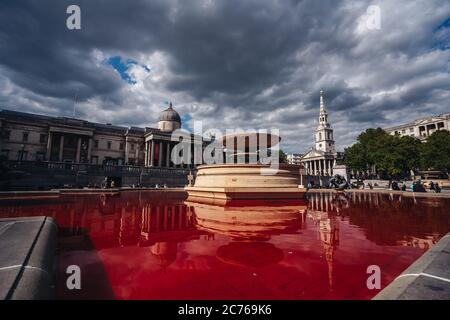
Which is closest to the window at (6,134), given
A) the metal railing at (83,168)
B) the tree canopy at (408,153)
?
the metal railing at (83,168)

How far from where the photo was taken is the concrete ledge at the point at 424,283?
1.93m

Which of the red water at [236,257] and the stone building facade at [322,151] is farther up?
the stone building facade at [322,151]

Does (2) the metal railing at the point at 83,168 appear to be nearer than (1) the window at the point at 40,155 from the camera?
Yes

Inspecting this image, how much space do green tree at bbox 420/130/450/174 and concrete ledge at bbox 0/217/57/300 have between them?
2582 inches

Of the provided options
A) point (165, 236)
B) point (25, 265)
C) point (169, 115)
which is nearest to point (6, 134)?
point (169, 115)

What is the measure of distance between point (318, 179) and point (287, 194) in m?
45.5

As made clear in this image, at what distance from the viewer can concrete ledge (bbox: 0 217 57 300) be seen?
Result: 1.96m

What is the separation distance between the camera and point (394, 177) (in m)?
57.2

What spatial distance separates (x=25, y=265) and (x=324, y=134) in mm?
105698

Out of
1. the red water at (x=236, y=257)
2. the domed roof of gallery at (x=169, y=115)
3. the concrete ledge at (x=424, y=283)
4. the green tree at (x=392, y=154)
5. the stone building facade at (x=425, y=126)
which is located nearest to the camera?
the concrete ledge at (x=424, y=283)

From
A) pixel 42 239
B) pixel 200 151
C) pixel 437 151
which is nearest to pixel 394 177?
pixel 437 151

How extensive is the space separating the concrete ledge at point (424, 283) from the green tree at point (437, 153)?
2442 inches

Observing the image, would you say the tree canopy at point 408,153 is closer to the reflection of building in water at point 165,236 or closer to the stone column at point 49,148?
the reflection of building in water at point 165,236
